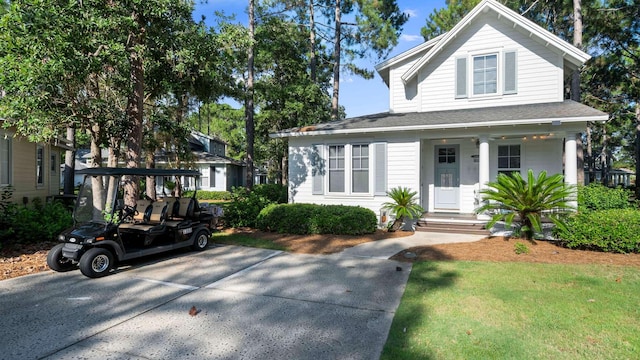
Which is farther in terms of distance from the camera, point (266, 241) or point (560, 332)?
point (266, 241)

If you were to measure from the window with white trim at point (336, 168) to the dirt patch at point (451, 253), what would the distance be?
9.25 ft

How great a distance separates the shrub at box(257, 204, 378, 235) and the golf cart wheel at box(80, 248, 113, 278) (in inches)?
195

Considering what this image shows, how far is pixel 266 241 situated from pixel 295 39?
16234 millimetres

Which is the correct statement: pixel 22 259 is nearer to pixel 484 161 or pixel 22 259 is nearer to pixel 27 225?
pixel 27 225

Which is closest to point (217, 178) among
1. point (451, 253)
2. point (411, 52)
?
point (411, 52)

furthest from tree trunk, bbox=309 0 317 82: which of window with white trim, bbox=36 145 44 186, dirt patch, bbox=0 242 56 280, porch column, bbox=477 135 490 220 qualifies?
dirt patch, bbox=0 242 56 280

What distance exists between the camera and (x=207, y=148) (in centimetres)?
3384

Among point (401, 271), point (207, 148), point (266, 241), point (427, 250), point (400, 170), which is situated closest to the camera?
point (401, 271)

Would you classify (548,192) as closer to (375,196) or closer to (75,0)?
(375,196)

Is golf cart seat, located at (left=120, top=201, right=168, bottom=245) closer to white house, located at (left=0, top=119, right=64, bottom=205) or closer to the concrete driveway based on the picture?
the concrete driveway

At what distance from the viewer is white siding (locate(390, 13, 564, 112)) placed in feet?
35.7

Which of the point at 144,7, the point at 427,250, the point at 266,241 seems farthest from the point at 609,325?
the point at 144,7

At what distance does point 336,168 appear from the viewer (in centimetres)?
1168

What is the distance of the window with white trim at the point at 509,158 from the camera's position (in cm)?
1098
